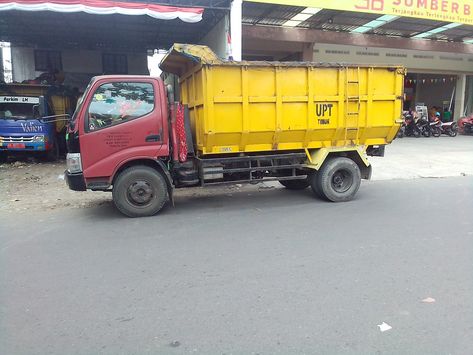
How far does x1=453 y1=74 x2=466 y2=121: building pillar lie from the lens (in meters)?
25.5

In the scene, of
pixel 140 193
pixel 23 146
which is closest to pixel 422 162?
pixel 140 193

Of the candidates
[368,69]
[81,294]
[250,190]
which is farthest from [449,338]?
[250,190]

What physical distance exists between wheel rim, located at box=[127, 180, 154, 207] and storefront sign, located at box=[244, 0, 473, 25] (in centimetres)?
812

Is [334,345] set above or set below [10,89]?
below

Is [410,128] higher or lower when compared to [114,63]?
lower

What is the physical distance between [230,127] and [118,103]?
180 cm

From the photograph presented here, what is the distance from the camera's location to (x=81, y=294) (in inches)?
151

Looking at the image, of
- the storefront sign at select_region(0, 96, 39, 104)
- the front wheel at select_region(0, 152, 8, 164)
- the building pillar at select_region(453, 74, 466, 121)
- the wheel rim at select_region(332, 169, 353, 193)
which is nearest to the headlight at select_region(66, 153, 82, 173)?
the wheel rim at select_region(332, 169, 353, 193)

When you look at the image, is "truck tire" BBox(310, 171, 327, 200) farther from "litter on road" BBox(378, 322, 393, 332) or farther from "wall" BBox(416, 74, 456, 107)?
"wall" BBox(416, 74, 456, 107)

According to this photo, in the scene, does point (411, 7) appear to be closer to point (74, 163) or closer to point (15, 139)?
point (74, 163)

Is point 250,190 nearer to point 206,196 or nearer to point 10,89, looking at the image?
point 206,196

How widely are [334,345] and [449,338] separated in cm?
84

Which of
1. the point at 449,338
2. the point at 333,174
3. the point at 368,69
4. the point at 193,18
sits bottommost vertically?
the point at 449,338

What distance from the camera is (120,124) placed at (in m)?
6.49
